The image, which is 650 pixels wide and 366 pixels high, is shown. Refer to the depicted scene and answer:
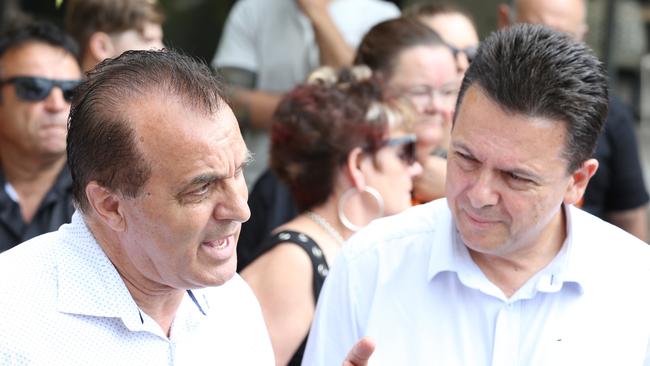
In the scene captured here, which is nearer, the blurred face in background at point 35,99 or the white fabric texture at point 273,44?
the blurred face in background at point 35,99

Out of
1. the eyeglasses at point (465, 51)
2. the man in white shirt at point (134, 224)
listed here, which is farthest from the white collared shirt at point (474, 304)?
the eyeglasses at point (465, 51)

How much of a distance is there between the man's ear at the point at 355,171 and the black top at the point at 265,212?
0.76 m

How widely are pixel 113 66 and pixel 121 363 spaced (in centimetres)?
63

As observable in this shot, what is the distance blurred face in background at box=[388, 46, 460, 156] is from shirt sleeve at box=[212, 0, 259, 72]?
3.90 feet

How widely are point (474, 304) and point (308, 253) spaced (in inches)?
28.3

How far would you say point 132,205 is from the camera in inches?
86.2

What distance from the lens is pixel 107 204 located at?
2215 mm

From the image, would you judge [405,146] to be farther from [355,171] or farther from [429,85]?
[429,85]

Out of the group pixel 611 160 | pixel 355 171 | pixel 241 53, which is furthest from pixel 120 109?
pixel 611 160

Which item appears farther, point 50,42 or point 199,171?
point 50,42

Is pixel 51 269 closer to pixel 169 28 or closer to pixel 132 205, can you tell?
pixel 132 205

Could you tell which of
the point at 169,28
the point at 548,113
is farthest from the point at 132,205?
the point at 169,28

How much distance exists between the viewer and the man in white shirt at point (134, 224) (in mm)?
Result: 2119

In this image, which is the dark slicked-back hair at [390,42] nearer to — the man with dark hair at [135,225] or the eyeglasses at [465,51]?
the eyeglasses at [465,51]
